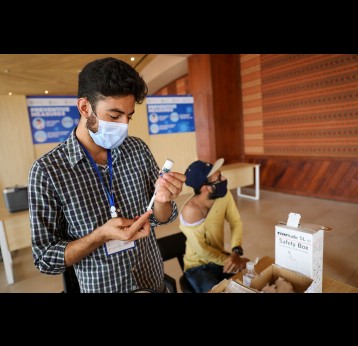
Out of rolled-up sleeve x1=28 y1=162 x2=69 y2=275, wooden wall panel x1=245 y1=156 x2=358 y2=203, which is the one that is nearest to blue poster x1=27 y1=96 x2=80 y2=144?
rolled-up sleeve x1=28 y1=162 x2=69 y2=275

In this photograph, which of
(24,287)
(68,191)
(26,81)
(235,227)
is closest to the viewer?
(68,191)

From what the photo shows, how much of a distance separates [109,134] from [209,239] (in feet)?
3.23

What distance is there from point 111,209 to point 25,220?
219 cm

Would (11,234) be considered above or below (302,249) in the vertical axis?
below

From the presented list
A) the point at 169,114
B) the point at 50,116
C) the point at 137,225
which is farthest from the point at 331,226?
the point at 169,114

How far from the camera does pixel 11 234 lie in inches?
99.3

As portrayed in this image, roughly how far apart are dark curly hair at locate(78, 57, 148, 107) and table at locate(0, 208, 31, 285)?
7.40 ft

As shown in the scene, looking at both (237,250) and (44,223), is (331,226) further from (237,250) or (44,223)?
(44,223)

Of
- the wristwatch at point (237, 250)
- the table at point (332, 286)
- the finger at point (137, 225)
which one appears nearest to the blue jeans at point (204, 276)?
the wristwatch at point (237, 250)
